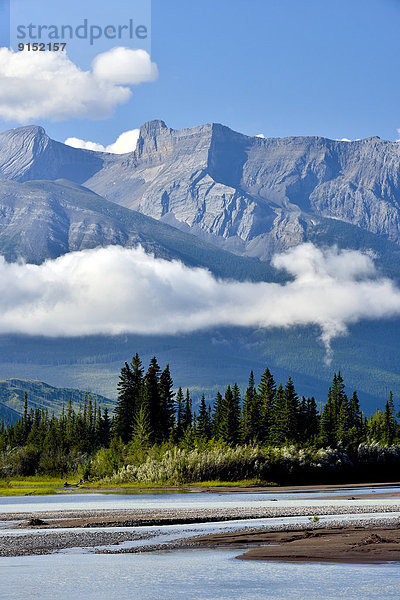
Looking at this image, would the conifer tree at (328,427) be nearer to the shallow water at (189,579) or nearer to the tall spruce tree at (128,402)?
the tall spruce tree at (128,402)

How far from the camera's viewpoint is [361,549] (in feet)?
110

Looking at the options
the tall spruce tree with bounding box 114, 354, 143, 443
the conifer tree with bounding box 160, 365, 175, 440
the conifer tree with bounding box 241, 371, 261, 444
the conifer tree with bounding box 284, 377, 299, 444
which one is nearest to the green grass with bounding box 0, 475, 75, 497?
the tall spruce tree with bounding box 114, 354, 143, 443

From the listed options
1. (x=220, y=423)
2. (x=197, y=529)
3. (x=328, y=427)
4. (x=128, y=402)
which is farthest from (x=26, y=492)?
(x=328, y=427)

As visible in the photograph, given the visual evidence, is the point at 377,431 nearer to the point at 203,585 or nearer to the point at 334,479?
the point at 334,479

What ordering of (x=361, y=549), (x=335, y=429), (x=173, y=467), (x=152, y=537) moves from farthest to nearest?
(x=335, y=429) < (x=173, y=467) < (x=152, y=537) < (x=361, y=549)

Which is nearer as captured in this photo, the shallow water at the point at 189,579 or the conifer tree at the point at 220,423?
the shallow water at the point at 189,579

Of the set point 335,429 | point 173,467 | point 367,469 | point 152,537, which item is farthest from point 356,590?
point 335,429

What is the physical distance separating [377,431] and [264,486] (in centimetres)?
9822

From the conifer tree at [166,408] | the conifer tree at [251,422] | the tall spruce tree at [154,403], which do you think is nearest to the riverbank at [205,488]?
the tall spruce tree at [154,403]

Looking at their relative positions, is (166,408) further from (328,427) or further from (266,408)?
(328,427)

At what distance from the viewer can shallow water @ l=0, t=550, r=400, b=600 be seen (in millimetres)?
25844

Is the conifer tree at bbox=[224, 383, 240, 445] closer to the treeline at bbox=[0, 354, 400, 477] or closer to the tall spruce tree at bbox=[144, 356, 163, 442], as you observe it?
the treeline at bbox=[0, 354, 400, 477]

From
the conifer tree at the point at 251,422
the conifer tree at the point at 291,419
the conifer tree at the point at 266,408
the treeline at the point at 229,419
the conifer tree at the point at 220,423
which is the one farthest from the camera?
the conifer tree at the point at 220,423

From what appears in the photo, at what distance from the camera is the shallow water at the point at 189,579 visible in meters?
25.8
